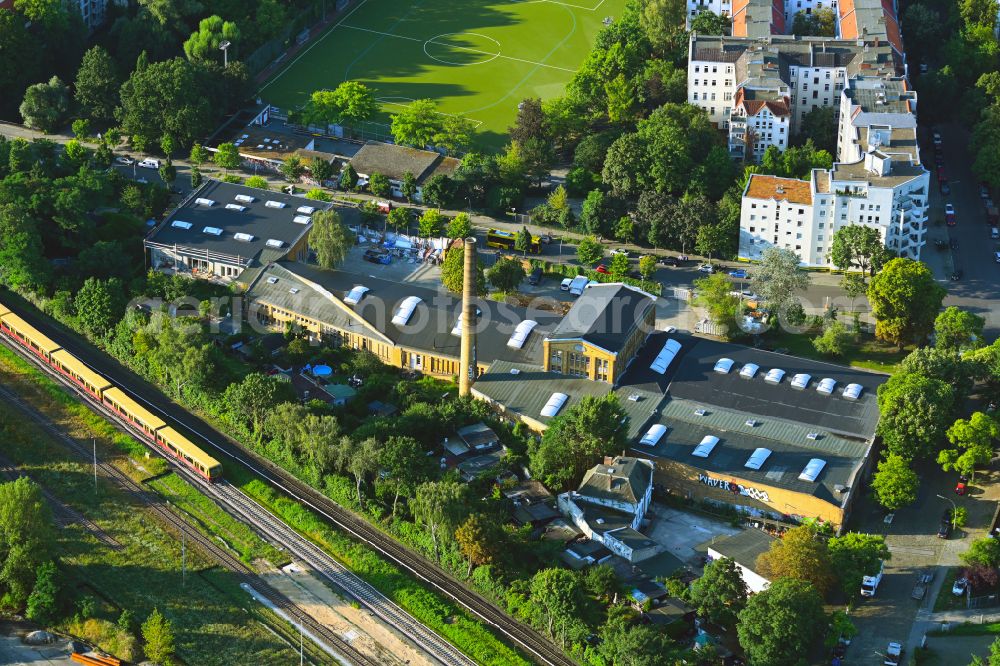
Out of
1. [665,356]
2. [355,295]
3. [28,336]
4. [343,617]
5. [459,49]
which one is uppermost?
[459,49]

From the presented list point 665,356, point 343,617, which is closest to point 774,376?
point 665,356

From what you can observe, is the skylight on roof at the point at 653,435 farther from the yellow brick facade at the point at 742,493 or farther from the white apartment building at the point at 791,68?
the white apartment building at the point at 791,68

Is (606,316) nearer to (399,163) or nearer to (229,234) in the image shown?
(229,234)

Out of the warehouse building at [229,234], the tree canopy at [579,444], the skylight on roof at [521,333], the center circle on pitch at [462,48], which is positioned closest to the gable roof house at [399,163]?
the warehouse building at [229,234]

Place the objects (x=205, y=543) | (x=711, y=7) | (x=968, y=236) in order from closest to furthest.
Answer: (x=205, y=543)
(x=968, y=236)
(x=711, y=7)

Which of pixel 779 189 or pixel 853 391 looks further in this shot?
pixel 779 189

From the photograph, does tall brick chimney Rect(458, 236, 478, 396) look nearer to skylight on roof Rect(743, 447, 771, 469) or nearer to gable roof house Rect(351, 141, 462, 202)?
skylight on roof Rect(743, 447, 771, 469)

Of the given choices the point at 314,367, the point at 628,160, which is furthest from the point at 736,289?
the point at 314,367

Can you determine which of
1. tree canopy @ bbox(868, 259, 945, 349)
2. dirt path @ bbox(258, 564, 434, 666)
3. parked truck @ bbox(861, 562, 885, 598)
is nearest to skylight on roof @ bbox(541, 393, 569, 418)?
dirt path @ bbox(258, 564, 434, 666)
